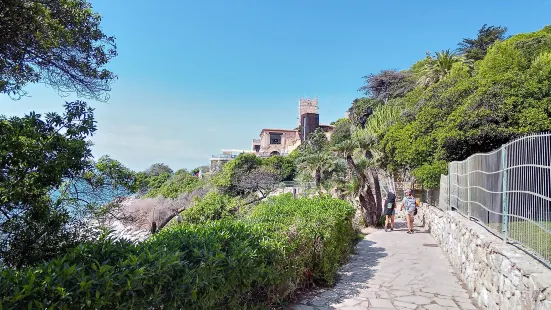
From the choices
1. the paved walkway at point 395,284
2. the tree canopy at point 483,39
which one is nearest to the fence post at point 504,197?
the paved walkway at point 395,284

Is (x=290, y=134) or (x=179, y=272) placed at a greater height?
(x=290, y=134)

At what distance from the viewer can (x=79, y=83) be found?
6000mm

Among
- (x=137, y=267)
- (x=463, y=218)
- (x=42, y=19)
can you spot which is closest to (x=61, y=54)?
(x=42, y=19)

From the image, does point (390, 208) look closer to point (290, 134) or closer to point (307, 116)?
point (307, 116)

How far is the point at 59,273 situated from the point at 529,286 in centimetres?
375

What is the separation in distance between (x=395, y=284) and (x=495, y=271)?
2091 millimetres

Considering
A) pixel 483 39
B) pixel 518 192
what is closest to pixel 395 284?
pixel 518 192

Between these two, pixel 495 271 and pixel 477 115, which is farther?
pixel 477 115

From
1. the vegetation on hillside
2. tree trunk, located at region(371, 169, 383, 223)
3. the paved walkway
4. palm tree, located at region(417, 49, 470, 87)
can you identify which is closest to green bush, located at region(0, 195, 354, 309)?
the vegetation on hillside

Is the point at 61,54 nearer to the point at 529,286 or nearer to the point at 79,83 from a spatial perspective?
the point at 79,83

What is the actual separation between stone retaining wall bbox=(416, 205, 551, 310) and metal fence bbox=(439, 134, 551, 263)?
0.16 metres

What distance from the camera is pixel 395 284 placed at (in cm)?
616

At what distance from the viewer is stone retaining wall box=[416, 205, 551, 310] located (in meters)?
3.13

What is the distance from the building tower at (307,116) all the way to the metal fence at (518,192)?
59.7 metres
